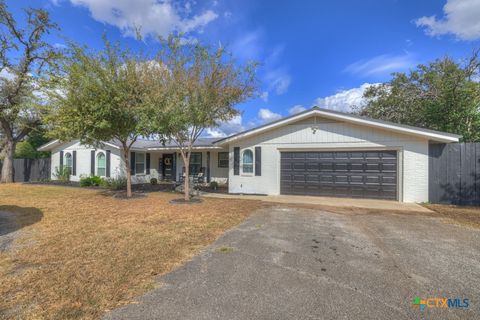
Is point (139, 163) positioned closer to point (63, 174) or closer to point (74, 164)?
point (74, 164)

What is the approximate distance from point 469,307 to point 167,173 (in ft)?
54.6

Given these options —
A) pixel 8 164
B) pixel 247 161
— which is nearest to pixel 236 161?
pixel 247 161

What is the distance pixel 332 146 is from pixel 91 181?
14.1 metres

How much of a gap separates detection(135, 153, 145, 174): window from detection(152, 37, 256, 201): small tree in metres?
8.58

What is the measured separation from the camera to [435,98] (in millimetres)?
12562

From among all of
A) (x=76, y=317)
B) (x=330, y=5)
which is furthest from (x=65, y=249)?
(x=330, y=5)

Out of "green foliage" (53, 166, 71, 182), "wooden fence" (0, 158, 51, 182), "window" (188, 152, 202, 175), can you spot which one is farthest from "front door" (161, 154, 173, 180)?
"wooden fence" (0, 158, 51, 182)

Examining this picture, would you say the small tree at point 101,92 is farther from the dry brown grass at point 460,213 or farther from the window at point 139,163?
the dry brown grass at point 460,213

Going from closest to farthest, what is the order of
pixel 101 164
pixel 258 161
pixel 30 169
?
pixel 258 161, pixel 101 164, pixel 30 169

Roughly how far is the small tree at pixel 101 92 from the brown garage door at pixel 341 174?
652cm

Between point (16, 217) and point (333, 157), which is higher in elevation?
point (333, 157)

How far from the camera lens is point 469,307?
7.87 feet

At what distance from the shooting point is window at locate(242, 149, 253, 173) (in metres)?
11.0

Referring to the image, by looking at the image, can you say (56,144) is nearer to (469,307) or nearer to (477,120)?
(469,307)
